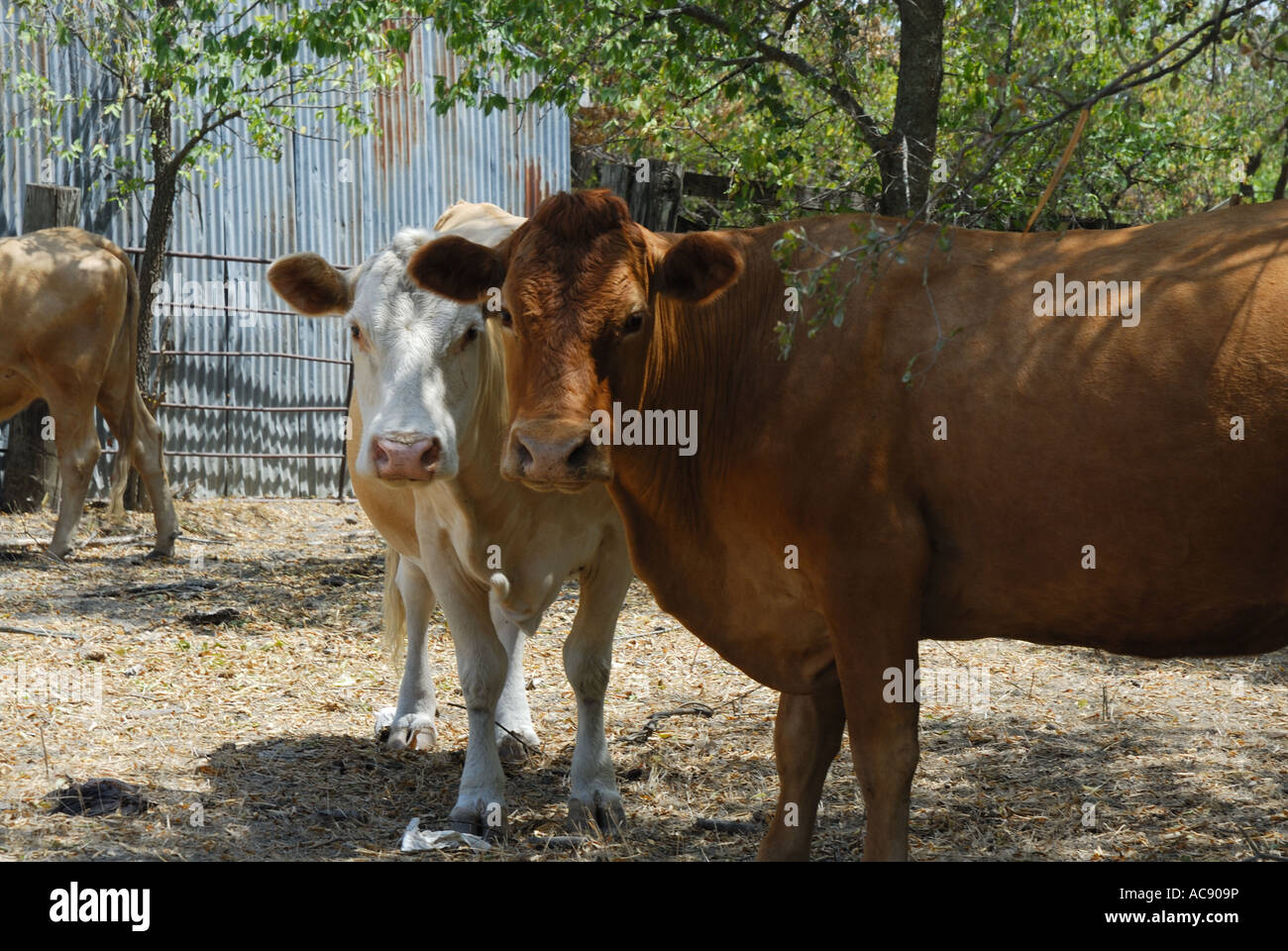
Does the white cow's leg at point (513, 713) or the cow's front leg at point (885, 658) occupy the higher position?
the cow's front leg at point (885, 658)

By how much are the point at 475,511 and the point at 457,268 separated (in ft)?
3.37

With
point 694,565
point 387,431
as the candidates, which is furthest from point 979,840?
point 387,431

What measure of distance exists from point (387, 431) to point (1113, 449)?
A: 7.53 ft

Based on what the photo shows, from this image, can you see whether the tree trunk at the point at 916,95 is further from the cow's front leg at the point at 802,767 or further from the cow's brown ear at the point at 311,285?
the cow's front leg at the point at 802,767

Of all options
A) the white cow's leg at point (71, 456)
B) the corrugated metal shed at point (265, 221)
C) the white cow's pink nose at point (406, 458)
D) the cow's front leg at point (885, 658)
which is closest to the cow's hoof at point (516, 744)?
the white cow's pink nose at point (406, 458)

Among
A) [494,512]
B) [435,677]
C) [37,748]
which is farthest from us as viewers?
[435,677]

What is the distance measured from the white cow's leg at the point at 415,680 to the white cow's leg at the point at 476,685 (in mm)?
842

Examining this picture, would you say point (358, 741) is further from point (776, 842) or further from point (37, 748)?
point (776, 842)

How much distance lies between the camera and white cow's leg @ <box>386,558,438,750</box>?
567 cm

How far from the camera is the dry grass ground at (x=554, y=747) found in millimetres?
4395

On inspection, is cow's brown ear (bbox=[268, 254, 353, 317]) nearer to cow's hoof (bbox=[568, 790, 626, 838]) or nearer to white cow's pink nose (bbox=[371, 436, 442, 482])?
white cow's pink nose (bbox=[371, 436, 442, 482])

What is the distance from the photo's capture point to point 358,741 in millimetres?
5750

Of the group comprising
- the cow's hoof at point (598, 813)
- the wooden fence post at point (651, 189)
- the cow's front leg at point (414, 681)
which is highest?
the wooden fence post at point (651, 189)

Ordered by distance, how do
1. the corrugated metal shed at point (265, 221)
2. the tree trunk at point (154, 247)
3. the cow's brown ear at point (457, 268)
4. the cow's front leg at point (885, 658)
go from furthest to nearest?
the corrugated metal shed at point (265, 221), the tree trunk at point (154, 247), the cow's brown ear at point (457, 268), the cow's front leg at point (885, 658)
